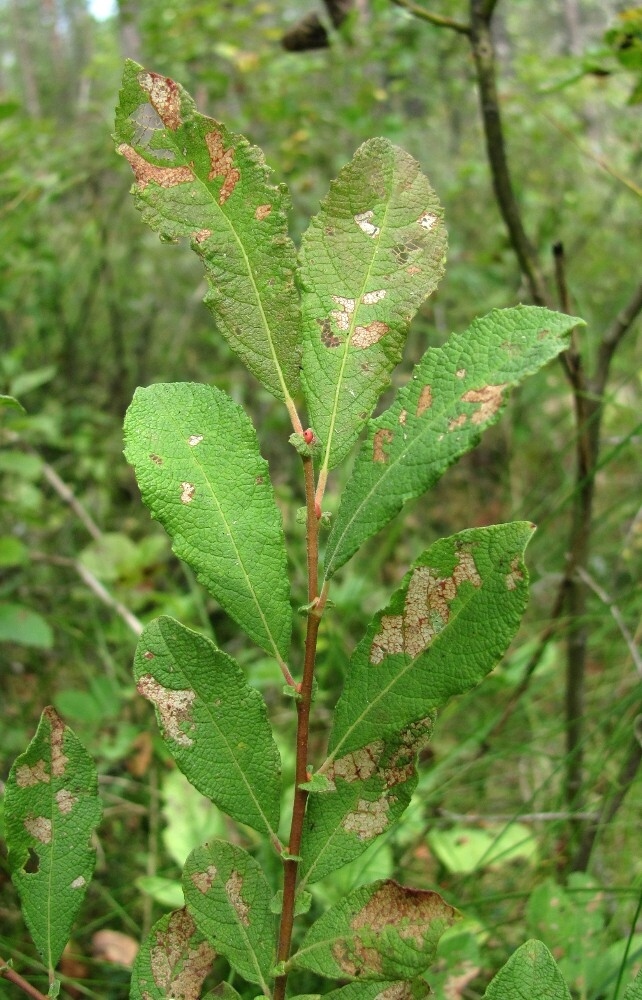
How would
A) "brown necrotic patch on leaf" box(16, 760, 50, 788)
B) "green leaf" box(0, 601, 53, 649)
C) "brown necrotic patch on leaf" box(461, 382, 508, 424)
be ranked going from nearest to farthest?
1. "brown necrotic patch on leaf" box(461, 382, 508, 424)
2. "brown necrotic patch on leaf" box(16, 760, 50, 788)
3. "green leaf" box(0, 601, 53, 649)

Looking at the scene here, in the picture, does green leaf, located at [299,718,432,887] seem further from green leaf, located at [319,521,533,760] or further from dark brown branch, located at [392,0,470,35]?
dark brown branch, located at [392,0,470,35]

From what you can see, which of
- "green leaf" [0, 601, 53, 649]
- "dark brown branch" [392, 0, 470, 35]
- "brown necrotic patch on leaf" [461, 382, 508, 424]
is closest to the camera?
"brown necrotic patch on leaf" [461, 382, 508, 424]

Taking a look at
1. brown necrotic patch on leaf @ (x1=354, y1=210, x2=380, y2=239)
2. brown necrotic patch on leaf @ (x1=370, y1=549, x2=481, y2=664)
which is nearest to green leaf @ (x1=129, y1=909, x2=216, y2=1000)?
brown necrotic patch on leaf @ (x1=370, y1=549, x2=481, y2=664)

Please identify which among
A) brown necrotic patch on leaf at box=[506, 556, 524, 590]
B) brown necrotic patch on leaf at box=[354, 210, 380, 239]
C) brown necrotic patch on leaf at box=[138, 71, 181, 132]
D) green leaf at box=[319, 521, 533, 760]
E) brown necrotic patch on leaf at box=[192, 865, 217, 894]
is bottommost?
brown necrotic patch on leaf at box=[192, 865, 217, 894]

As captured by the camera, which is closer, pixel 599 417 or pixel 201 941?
pixel 201 941

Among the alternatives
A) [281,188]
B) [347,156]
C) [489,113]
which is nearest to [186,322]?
[347,156]

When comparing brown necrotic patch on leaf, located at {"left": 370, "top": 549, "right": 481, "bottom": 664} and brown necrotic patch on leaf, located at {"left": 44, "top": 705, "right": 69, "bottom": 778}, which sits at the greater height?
brown necrotic patch on leaf, located at {"left": 370, "top": 549, "right": 481, "bottom": 664}

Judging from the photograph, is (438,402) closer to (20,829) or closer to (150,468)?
(150,468)

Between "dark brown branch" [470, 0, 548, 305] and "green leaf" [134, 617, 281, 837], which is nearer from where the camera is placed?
"green leaf" [134, 617, 281, 837]
